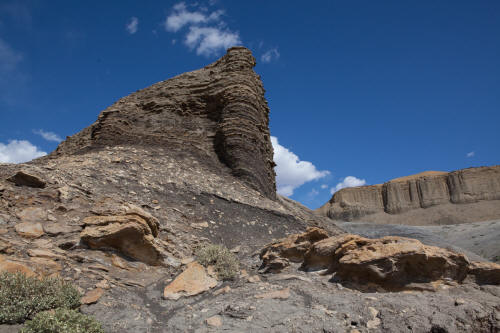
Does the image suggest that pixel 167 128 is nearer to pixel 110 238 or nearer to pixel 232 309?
pixel 110 238

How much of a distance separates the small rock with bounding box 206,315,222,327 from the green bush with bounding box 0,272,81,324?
5.91ft

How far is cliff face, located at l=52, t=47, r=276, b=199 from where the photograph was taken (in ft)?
45.6

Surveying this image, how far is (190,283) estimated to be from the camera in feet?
18.5

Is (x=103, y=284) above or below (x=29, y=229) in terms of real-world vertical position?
A: below

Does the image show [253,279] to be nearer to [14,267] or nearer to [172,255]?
[172,255]

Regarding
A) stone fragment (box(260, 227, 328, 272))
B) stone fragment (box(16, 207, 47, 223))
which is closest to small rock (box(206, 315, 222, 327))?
stone fragment (box(260, 227, 328, 272))

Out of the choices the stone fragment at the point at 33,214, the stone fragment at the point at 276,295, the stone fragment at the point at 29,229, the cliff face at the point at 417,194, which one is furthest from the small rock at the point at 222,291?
the cliff face at the point at 417,194

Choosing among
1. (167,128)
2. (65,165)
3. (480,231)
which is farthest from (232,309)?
(480,231)

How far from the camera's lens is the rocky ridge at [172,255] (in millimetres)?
4188

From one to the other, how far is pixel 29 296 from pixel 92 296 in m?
0.82

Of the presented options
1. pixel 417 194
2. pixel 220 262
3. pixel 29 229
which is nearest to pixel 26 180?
pixel 29 229

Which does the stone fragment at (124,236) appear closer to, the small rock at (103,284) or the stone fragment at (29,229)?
the stone fragment at (29,229)

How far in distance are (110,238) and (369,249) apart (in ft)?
15.5

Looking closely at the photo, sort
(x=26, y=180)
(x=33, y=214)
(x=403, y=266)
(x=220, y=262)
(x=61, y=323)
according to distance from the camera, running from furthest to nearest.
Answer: (x=26, y=180) < (x=220, y=262) < (x=33, y=214) < (x=403, y=266) < (x=61, y=323)
